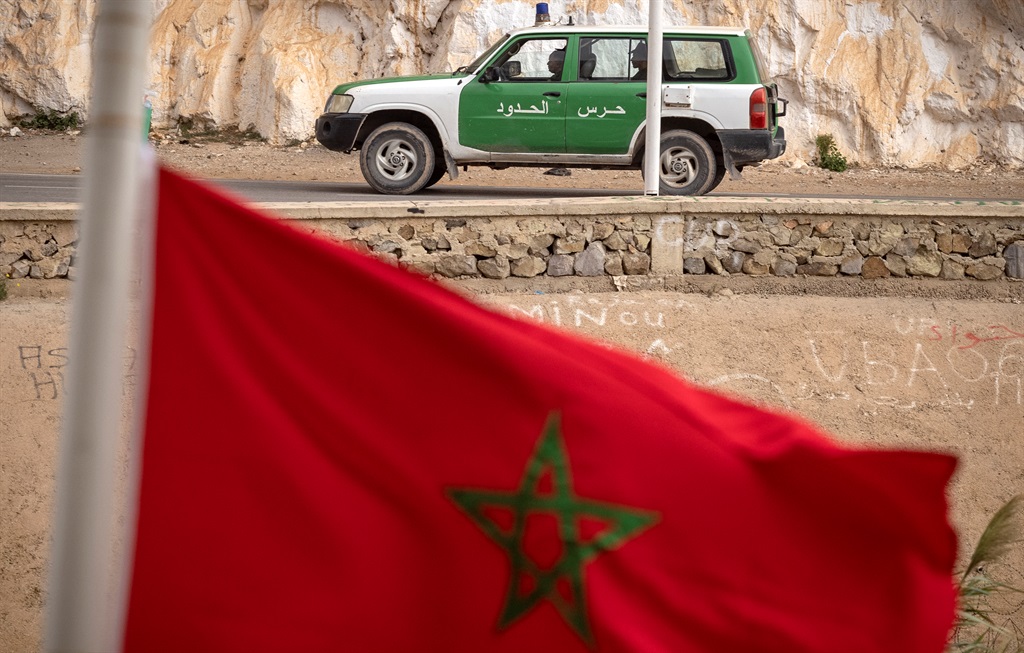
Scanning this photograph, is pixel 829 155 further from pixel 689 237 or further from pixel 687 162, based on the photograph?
pixel 689 237

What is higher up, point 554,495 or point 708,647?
point 554,495

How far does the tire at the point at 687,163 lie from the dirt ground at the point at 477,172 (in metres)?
4.90

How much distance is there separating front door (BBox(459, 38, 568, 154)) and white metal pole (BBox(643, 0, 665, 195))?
56.0 inches

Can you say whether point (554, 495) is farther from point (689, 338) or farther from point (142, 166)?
point (689, 338)

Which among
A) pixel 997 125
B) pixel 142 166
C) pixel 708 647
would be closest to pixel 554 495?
pixel 708 647

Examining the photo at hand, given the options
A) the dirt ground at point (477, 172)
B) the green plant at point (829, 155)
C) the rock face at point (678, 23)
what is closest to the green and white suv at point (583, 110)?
the dirt ground at point (477, 172)

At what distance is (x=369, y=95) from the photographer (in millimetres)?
11922

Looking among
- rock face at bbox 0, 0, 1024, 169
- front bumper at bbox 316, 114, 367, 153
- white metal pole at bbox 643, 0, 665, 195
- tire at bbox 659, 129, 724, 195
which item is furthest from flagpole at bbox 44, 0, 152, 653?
rock face at bbox 0, 0, 1024, 169

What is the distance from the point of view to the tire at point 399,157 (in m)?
12.0

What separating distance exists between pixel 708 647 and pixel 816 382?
20.8 feet

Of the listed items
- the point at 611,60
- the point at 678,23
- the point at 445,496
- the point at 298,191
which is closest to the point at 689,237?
the point at 611,60

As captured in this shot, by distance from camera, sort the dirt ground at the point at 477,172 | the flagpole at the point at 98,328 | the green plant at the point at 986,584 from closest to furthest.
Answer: the flagpole at the point at 98,328 → the green plant at the point at 986,584 → the dirt ground at the point at 477,172

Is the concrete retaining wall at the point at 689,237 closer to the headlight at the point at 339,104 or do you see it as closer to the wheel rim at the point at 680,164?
the wheel rim at the point at 680,164

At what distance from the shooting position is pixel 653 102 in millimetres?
10422
